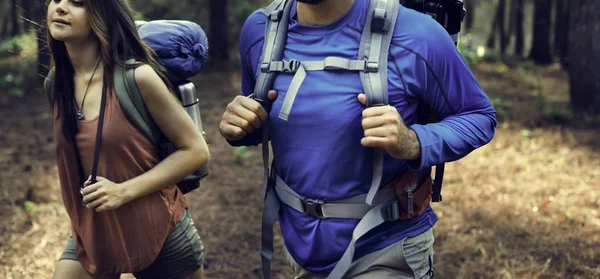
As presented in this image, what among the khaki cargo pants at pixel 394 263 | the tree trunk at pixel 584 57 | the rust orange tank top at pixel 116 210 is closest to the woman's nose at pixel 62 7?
the rust orange tank top at pixel 116 210

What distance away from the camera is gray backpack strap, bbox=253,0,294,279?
3037 mm

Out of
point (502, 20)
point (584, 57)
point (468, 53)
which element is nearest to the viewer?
point (584, 57)

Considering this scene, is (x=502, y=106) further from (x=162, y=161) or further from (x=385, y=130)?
(x=385, y=130)

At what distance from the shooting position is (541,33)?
851 inches

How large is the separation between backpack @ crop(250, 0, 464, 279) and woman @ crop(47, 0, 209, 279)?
60 centimetres

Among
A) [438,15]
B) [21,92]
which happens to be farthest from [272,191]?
[21,92]

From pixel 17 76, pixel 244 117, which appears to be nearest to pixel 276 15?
pixel 244 117

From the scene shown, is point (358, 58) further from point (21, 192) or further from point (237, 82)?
point (237, 82)

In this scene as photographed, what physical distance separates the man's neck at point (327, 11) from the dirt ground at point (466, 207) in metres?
3.76

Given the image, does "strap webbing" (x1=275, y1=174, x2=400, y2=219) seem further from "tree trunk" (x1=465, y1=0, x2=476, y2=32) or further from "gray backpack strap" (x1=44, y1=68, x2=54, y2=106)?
"tree trunk" (x1=465, y1=0, x2=476, y2=32)

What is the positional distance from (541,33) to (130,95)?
19798 mm

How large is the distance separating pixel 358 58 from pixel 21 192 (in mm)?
6622

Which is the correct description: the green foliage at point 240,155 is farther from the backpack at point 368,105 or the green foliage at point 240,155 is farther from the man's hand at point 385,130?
the man's hand at point 385,130

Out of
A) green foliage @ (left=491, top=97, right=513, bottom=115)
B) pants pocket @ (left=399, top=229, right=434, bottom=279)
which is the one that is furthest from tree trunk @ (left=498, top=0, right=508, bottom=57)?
pants pocket @ (left=399, top=229, right=434, bottom=279)
